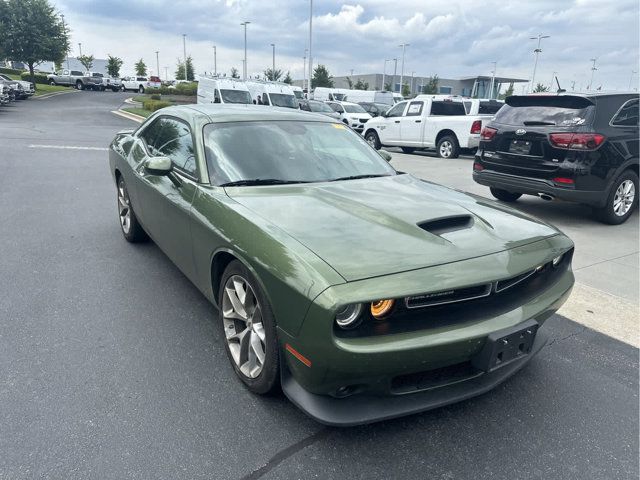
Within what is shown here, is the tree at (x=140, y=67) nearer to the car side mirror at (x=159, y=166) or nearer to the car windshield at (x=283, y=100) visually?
the car windshield at (x=283, y=100)

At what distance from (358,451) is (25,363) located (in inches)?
79.9

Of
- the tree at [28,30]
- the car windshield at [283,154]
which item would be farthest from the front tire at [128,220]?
the tree at [28,30]

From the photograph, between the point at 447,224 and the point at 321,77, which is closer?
the point at 447,224

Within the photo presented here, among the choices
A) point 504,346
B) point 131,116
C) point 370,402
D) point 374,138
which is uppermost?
point 504,346

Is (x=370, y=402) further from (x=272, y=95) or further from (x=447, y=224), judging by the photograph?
(x=272, y=95)

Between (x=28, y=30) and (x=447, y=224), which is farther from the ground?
(x=28, y=30)

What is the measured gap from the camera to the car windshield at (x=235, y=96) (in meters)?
20.9

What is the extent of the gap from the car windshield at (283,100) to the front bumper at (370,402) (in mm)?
19996

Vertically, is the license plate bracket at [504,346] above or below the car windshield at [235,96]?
below

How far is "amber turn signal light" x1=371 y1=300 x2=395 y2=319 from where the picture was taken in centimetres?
209

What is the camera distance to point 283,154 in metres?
3.50

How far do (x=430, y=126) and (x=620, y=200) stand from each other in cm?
872

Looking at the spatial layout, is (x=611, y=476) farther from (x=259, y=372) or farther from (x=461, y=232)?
(x=259, y=372)

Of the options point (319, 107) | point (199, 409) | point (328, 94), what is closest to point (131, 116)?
point (319, 107)
